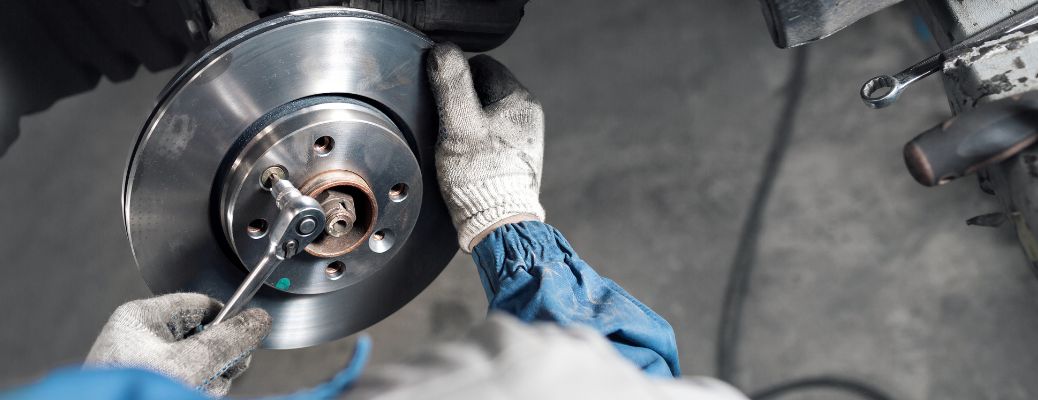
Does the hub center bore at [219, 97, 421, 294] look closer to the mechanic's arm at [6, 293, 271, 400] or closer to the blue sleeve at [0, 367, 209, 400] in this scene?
the mechanic's arm at [6, 293, 271, 400]

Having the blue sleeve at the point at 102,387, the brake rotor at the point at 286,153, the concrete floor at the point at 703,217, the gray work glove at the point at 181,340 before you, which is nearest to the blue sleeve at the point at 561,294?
the brake rotor at the point at 286,153

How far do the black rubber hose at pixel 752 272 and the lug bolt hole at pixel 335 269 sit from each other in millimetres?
846

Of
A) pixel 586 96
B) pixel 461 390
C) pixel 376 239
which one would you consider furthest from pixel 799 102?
pixel 461 390

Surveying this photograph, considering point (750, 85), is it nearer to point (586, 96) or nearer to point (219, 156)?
point (586, 96)

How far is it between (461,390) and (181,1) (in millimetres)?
668

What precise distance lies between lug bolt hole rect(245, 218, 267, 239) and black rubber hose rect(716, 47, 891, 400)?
946 millimetres

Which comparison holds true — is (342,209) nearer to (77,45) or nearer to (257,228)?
(257,228)

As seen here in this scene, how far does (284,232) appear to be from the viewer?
71 centimetres

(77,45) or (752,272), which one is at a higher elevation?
(77,45)

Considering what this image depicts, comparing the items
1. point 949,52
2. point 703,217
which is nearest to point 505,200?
point 949,52

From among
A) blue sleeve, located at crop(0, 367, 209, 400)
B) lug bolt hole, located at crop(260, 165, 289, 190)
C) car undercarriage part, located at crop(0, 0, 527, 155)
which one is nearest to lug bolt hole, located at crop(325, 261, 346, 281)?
lug bolt hole, located at crop(260, 165, 289, 190)

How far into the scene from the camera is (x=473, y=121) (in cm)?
82

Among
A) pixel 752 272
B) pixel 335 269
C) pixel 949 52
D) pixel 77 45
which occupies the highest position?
pixel 949 52

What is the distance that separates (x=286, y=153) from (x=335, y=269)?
0.15 m
